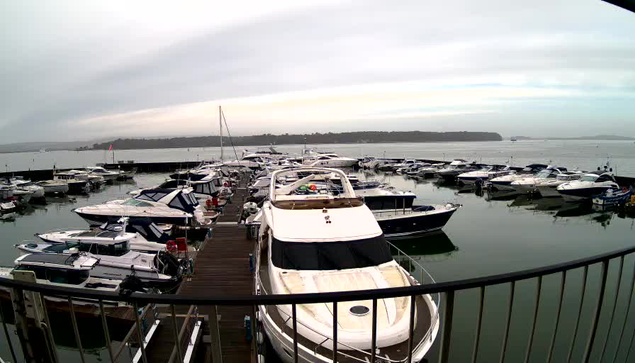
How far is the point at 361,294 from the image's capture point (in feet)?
5.64

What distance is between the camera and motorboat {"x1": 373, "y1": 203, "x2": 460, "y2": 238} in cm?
1717

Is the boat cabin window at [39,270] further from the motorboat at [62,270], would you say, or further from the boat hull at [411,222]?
the boat hull at [411,222]

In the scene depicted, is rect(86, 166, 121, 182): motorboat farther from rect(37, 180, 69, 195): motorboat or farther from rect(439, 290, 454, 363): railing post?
rect(439, 290, 454, 363): railing post

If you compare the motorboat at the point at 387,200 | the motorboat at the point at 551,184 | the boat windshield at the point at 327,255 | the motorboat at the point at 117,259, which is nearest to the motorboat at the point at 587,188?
the motorboat at the point at 551,184

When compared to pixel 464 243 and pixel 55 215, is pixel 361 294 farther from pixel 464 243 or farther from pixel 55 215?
pixel 55 215

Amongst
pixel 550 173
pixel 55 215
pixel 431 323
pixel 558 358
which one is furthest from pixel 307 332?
pixel 550 173

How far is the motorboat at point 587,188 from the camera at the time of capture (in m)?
26.1

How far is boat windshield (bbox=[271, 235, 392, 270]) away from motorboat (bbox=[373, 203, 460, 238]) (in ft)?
31.9

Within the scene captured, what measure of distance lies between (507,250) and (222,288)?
1365 cm

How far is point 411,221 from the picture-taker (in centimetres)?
1741

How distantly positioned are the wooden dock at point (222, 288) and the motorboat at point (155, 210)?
260cm

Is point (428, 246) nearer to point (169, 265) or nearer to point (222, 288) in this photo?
point (222, 288)

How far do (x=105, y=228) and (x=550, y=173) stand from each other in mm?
36923

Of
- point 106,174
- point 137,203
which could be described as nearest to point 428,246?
point 137,203
